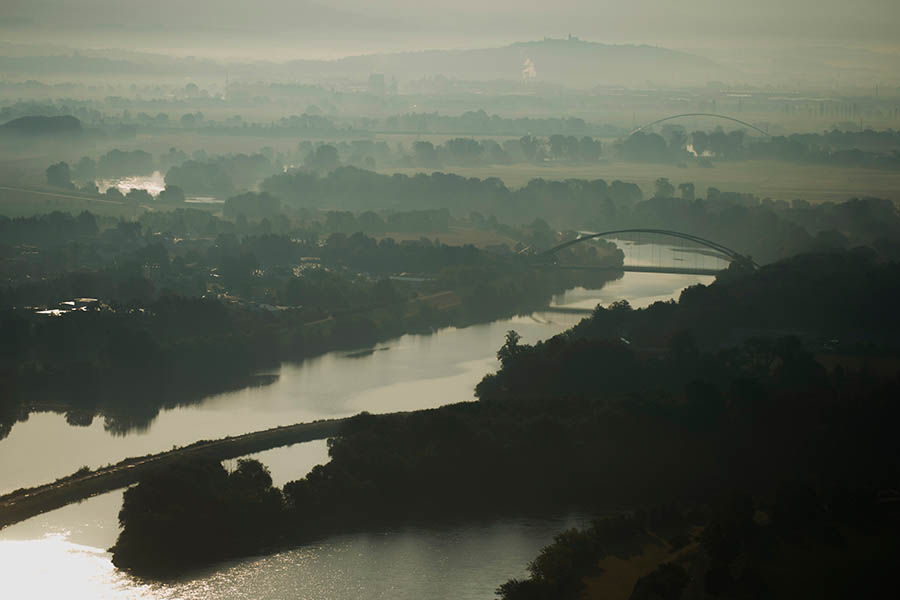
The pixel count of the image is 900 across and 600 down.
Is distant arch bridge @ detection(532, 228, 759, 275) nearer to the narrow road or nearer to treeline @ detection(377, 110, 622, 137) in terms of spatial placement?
the narrow road

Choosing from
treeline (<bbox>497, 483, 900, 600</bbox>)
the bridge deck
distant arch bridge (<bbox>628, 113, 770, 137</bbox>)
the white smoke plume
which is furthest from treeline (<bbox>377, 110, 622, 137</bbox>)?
treeline (<bbox>497, 483, 900, 600</bbox>)

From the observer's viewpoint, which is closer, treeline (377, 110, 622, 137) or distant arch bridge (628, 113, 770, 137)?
distant arch bridge (628, 113, 770, 137)

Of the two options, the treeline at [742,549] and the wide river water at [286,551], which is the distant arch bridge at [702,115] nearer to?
the wide river water at [286,551]

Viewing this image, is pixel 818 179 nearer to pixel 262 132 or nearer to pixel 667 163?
pixel 667 163

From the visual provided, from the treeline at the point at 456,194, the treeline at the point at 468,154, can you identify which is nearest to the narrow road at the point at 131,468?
the treeline at the point at 456,194

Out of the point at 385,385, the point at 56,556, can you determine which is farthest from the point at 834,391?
the point at 56,556

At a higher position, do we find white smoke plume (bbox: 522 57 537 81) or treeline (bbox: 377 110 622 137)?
white smoke plume (bbox: 522 57 537 81)
